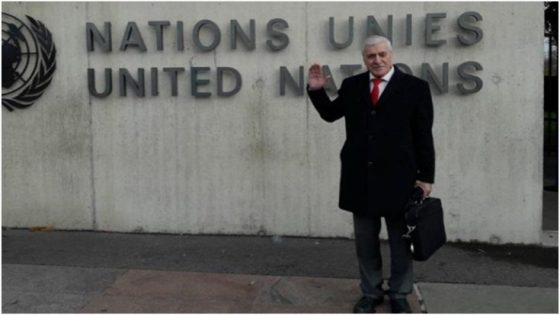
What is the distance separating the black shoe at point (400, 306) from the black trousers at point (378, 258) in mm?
27

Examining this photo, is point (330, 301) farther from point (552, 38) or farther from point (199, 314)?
point (552, 38)

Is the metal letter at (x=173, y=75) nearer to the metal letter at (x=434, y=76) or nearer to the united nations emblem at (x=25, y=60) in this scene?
the united nations emblem at (x=25, y=60)

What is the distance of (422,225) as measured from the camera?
12.8ft

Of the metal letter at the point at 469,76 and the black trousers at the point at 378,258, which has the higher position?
the metal letter at the point at 469,76

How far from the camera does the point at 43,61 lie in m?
6.21

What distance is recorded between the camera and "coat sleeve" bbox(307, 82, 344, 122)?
418cm

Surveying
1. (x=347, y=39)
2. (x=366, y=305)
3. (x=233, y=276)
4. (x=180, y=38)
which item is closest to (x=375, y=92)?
(x=366, y=305)

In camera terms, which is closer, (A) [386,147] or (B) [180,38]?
(A) [386,147]

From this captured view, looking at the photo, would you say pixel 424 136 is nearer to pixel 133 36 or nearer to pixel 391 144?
pixel 391 144

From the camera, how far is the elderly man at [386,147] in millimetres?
3939

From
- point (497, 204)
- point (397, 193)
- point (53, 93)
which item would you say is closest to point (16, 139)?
point (53, 93)

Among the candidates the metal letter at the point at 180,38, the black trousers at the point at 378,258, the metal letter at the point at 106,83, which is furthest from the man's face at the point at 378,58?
the metal letter at the point at 106,83

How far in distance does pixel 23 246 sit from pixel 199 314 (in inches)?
95.4

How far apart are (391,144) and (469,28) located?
2271mm
